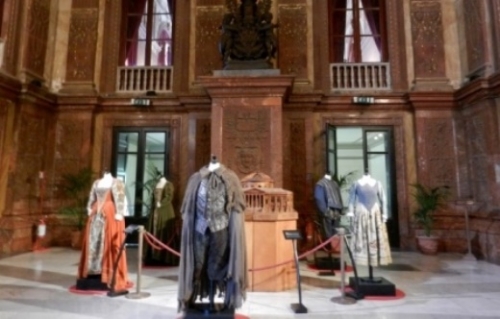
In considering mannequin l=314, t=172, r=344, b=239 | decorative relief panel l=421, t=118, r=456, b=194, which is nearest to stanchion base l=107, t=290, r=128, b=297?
mannequin l=314, t=172, r=344, b=239

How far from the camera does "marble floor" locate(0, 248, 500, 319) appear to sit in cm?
365

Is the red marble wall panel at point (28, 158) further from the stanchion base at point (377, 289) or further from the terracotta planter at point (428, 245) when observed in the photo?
the terracotta planter at point (428, 245)

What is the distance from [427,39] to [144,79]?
703 centimetres

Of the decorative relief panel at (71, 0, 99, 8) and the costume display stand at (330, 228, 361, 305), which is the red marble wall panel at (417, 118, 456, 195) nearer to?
the costume display stand at (330, 228, 361, 305)

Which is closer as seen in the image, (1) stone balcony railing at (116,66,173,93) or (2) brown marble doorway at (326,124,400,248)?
(2) brown marble doorway at (326,124,400,248)

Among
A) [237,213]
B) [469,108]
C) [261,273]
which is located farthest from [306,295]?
[469,108]

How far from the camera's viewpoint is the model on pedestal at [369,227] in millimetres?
4527

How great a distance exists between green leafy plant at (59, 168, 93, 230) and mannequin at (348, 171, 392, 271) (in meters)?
5.86

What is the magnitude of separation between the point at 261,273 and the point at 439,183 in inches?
214

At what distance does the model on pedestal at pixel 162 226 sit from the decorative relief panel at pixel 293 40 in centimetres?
413

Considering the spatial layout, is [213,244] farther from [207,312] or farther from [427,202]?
[427,202]

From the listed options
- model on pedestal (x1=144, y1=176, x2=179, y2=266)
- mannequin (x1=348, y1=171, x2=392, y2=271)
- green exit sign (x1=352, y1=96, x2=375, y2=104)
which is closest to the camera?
mannequin (x1=348, y1=171, x2=392, y2=271)

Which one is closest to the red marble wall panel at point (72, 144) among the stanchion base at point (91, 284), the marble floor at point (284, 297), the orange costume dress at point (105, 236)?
the marble floor at point (284, 297)

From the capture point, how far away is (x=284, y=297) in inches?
169
